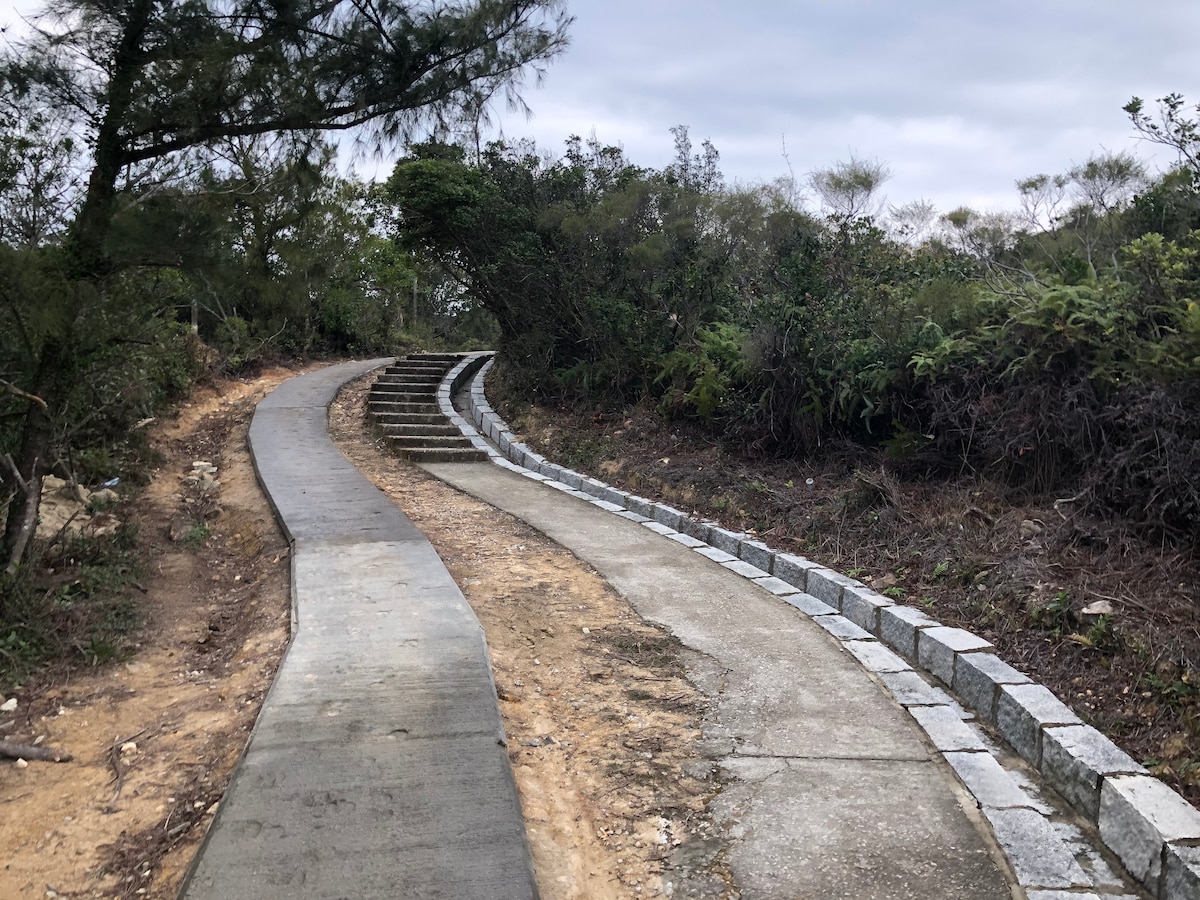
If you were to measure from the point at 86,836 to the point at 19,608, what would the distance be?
210cm

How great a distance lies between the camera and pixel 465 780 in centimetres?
307

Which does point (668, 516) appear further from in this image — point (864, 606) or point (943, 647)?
point (943, 647)

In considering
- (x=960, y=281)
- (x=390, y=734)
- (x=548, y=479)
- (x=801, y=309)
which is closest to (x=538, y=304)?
(x=548, y=479)

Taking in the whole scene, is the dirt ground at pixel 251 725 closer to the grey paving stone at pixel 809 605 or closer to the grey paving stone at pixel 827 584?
the grey paving stone at pixel 809 605

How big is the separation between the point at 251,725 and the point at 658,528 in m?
4.38

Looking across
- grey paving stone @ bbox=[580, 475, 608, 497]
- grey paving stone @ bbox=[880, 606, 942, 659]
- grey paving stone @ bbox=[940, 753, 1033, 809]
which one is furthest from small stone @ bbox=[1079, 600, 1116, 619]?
grey paving stone @ bbox=[580, 475, 608, 497]

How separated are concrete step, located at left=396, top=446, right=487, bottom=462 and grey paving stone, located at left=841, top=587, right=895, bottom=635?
20.6 ft

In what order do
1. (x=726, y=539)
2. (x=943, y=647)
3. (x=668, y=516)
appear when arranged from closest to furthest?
1. (x=943, y=647)
2. (x=726, y=539)
3. (x=668, y=516)

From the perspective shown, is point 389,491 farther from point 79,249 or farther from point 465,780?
point 465,780

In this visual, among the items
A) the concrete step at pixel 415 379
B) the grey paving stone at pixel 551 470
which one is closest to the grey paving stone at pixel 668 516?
the grey paving stone at pixel 551 470

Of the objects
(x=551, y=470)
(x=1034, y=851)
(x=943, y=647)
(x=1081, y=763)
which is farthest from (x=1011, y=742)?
(x=551, y=470)

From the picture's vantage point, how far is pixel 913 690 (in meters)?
4.25

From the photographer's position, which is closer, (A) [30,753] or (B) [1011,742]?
(A) [30,753]

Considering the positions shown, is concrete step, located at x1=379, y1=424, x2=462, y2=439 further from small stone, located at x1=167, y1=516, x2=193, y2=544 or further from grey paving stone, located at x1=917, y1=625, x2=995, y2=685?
grey paving stone, located at x1=917, y1=625, x2=995, y2=685
